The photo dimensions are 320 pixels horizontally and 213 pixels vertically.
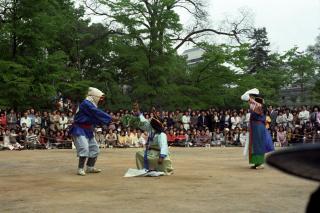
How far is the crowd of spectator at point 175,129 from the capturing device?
1938 centimetres

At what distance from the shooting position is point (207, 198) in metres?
6.65

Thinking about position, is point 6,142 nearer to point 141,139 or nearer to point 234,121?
point 141,139

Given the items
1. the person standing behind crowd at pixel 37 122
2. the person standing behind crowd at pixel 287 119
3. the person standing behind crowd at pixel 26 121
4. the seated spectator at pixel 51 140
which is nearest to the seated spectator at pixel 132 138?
the seated spectator at pixel 51 140

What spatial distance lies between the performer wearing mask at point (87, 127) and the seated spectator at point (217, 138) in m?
12.3

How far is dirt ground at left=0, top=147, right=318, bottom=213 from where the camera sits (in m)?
6.05

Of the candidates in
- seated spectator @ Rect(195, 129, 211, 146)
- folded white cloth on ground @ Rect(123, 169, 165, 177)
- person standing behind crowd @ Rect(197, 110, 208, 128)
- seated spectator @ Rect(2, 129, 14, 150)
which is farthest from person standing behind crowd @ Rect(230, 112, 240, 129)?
folded white cloth on ground @ Rect(123, 169, 165, 177)

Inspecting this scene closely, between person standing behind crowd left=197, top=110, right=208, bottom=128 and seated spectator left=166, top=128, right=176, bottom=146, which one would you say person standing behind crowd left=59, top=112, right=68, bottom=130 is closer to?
seated spectator left=166, top=128, right=176, bottom=146

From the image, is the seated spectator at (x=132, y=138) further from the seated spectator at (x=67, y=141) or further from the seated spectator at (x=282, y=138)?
the seated spectator at (x=282, y=138)

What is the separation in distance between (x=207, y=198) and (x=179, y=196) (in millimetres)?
365

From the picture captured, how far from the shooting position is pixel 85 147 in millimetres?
9648

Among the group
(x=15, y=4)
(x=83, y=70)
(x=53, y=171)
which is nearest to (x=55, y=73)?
(x=15, y=4)

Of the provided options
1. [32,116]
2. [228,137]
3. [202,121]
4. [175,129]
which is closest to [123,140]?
[175,129]

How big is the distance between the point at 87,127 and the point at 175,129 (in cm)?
1192

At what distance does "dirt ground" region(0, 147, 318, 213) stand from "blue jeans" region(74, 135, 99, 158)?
1.36 feet
